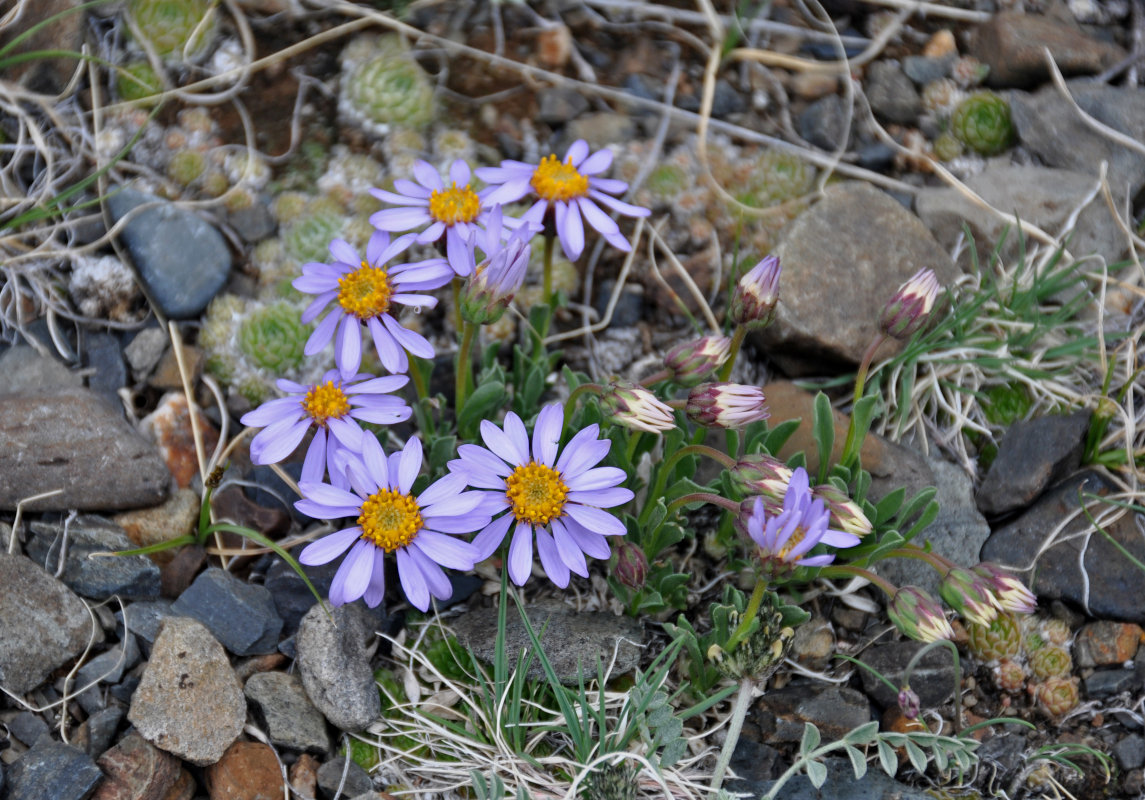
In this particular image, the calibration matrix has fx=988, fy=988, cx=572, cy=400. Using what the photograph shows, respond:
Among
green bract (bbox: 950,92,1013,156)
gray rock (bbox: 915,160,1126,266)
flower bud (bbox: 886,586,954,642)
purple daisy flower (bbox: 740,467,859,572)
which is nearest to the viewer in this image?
purple daisy flower (bbox: 740,467,859,572)

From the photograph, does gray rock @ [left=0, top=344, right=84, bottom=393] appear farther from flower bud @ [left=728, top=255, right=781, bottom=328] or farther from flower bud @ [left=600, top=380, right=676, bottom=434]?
flower bud @ [left=728, top=255, right=781, bottom=328]

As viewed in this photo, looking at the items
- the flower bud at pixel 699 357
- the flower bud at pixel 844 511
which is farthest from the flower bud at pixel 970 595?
the flower bud at pixel 699 357

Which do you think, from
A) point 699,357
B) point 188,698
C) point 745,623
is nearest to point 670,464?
point 699,357

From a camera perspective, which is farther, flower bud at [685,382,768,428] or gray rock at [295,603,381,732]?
gray rock at [295,603,381,732]

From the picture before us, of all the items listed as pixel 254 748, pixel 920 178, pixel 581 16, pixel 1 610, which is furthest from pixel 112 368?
pixel 920 178

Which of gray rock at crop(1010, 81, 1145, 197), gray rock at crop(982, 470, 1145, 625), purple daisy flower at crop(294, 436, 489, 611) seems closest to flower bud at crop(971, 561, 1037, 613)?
gray rock at crop(982, 470, 1145, 625)

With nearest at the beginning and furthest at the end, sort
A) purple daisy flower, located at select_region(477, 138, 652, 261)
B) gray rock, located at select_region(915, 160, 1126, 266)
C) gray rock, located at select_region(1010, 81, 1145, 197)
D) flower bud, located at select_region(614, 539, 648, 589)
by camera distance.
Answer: flower bud, located at select_region(614, 539, 648, 589) → purple daisy flower, located at select_region(477, 138, 652, 261) → gray rock, located at select_region(915, 160, 1126, 266) → gray rock, located at select_region(1010, 81, 1145, 197)
